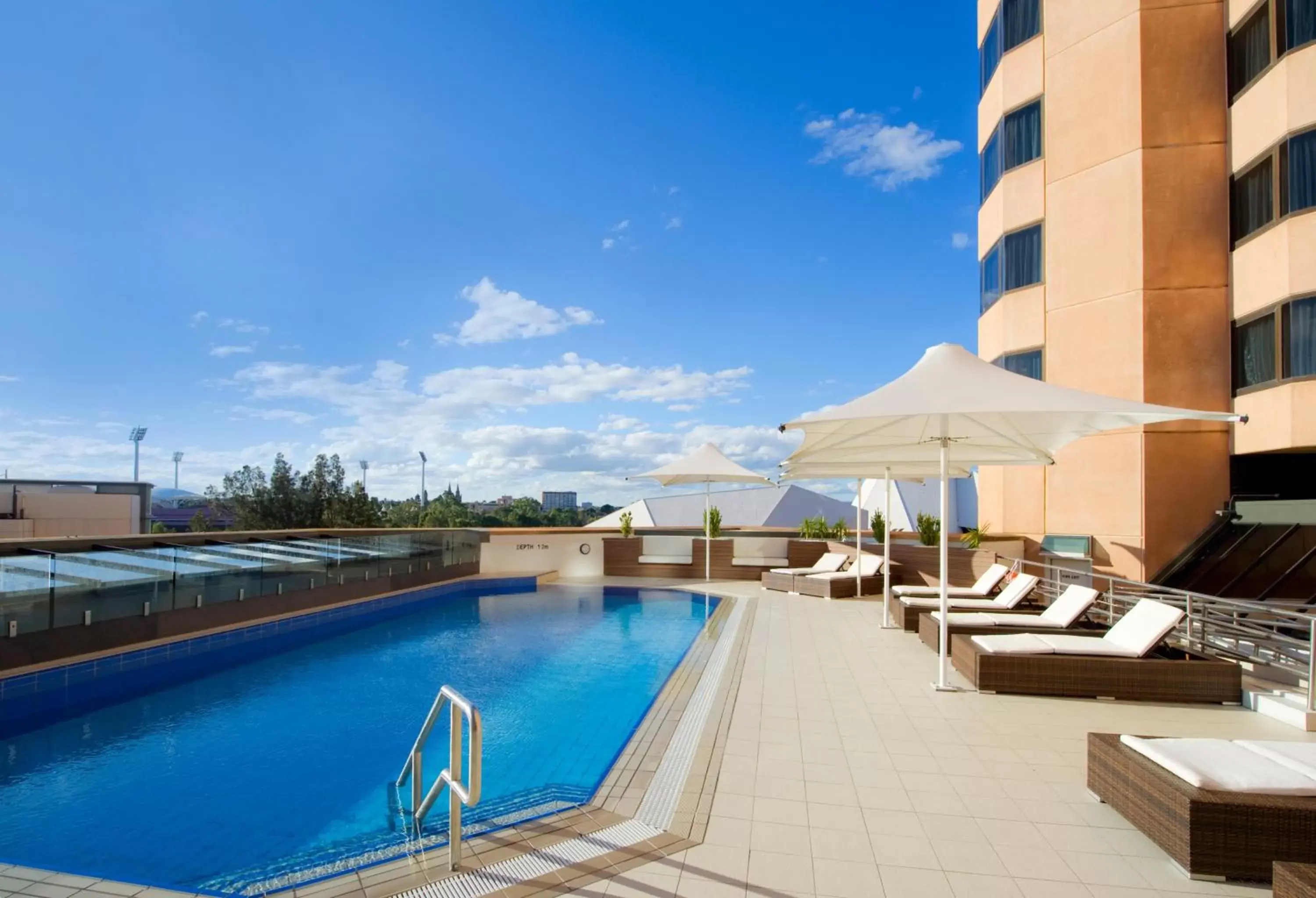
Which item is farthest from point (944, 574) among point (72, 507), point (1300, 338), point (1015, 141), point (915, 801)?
point (72, 507)

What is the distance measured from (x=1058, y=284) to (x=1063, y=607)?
Answer: 7807 mm

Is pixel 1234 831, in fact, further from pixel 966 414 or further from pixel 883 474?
pixel 883 474

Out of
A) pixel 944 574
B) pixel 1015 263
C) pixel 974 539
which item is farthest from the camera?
pixel 1015 263

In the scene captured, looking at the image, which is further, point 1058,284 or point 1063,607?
point 1058,284

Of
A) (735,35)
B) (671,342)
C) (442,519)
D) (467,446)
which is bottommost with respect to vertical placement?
(442,519)

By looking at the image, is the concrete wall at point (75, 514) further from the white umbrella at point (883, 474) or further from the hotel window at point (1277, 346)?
the hotel window at point (1277, 346)

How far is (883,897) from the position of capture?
9.30 ft

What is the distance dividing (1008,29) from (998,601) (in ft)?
39.7

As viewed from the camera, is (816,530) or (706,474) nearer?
(706,474)

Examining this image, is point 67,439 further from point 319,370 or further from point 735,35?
point 735,35

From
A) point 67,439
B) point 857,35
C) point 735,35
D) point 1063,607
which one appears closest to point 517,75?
point 735,35

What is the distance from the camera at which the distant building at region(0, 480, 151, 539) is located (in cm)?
2462

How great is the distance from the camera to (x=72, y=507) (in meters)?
26.7

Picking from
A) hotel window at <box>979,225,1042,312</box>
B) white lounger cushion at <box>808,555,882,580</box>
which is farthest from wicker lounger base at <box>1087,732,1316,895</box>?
hotel window at <box>979,225,1042,312</box>
